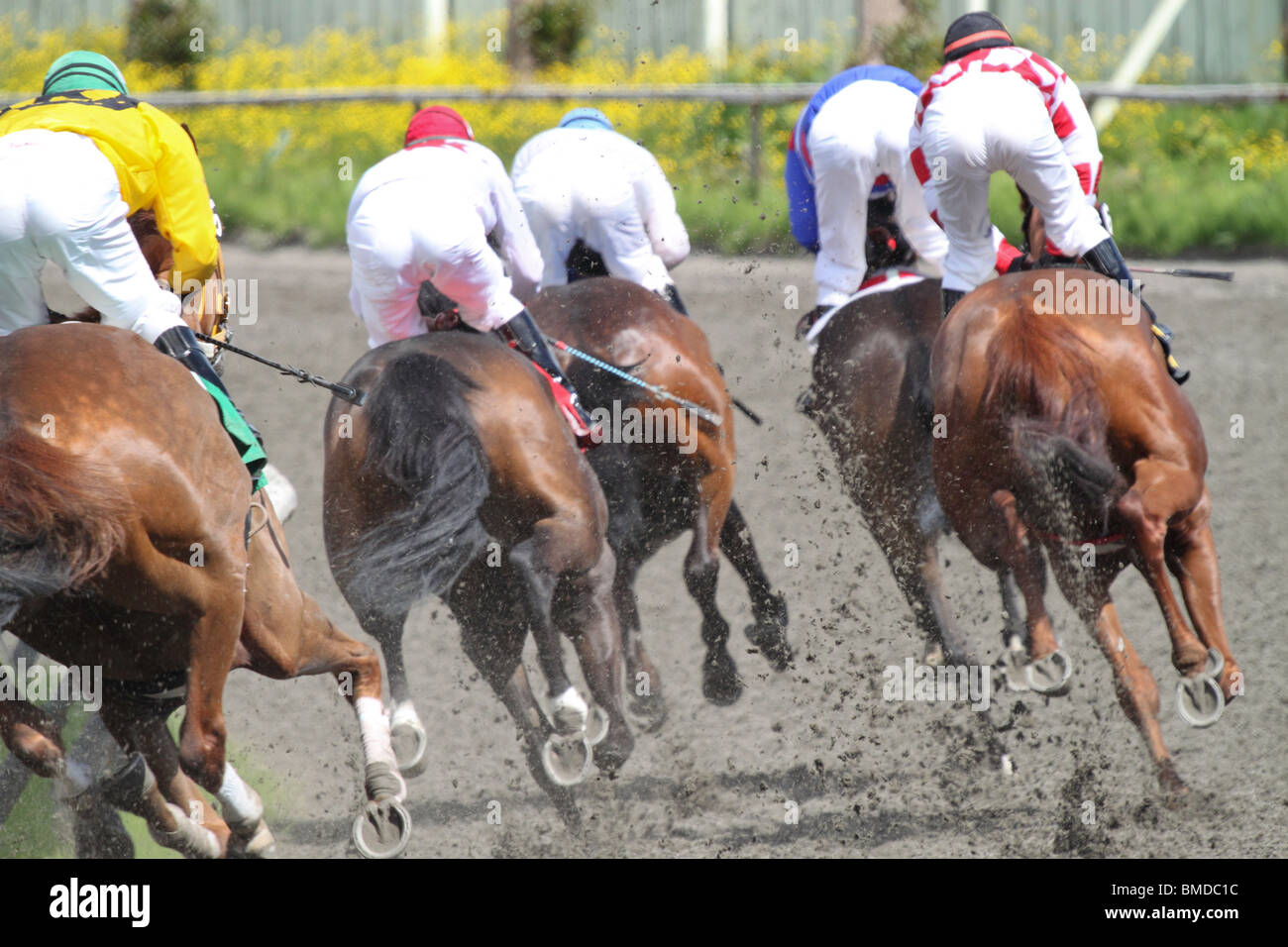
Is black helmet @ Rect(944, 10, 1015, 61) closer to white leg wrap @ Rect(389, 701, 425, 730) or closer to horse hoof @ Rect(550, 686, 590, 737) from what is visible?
horse hoof @ Rect(550, 686, 590, 737)

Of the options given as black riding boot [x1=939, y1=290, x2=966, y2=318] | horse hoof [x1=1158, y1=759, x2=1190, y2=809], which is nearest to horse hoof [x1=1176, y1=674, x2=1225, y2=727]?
horse hoof [x1=1158, y1=759, x2=1190, y2=809]

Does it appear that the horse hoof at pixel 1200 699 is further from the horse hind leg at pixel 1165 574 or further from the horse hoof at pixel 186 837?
→ the horse hoof at pixel 186 837

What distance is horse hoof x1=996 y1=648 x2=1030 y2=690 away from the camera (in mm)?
4695

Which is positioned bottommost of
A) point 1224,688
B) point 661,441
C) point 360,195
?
point 1224,688

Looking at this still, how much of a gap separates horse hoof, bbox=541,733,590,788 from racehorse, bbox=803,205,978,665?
1.28m

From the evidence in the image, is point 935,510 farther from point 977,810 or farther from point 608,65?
point 608,65

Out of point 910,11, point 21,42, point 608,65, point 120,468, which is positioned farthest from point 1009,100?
point 21,42

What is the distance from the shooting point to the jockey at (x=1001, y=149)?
14.8 feet

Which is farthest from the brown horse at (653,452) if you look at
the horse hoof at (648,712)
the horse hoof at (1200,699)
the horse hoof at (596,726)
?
the horse hoof at (1200,699)

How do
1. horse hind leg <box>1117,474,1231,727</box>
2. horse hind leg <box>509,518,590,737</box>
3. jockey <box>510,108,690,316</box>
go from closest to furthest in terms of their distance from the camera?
horse hind leg <box>1117,474,1231,727</box>
horse hind leg <box>509,518,590,737</box>
jockey <box>510,108,690,316</box>

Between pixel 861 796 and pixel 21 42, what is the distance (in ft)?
46.8

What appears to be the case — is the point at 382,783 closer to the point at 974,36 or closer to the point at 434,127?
the point at 434,127

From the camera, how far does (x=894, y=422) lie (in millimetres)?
5176

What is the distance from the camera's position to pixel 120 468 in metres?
3.40
